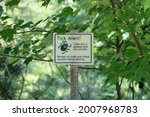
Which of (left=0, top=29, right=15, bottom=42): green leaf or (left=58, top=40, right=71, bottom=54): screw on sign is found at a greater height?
(left=0, top=29, right=15, bottom=42): green leaf

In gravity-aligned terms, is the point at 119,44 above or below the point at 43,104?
above

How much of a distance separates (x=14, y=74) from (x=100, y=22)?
126cm

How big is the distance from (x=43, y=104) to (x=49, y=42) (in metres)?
0.35

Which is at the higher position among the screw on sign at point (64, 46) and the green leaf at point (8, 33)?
the green leaf at point (8, 33)

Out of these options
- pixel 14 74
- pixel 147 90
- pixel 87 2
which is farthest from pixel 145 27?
pixel 147 90

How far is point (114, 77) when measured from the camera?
200 centimetres

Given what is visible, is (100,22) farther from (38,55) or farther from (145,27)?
(38,55)

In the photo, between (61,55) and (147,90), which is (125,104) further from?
(147,90)

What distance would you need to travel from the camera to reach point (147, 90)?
4.21 meters

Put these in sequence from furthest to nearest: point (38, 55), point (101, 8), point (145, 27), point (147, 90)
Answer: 1. point (147, 90)
2. point (38, 55)
3. point (145, 27)
4. point (101, 8)

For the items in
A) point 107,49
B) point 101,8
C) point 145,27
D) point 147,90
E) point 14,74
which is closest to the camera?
point 101,8

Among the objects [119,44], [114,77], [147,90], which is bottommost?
[147,90]

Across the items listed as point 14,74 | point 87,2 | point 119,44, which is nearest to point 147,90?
point 14,74

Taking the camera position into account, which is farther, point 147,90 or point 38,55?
point 147,90
